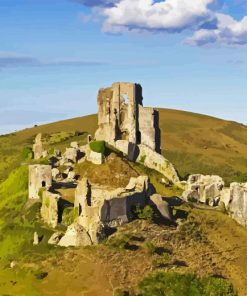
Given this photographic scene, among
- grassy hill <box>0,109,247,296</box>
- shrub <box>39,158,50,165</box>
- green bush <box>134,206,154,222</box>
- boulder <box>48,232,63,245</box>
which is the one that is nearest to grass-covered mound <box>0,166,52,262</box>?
grassy hill <box>0,109,247,296</box>

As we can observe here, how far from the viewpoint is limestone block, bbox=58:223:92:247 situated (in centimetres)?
5778

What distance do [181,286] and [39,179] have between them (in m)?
22.8

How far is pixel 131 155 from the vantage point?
85.7 metres

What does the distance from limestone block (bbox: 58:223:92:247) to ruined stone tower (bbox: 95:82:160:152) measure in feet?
93.3

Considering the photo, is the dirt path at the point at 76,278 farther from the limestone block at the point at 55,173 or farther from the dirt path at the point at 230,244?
the limestone block at the point at 55,173

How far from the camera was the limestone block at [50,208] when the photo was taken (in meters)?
65.1

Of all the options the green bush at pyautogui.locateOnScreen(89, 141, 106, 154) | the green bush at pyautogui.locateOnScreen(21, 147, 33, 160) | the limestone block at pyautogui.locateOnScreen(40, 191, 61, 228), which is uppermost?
the green bush at pyautogui.locateOnScreen(89, 141, 106, 154)

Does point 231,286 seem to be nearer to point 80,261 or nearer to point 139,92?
point 80,261

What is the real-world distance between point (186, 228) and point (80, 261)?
1307cm

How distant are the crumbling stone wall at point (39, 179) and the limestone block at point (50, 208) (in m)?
2.67

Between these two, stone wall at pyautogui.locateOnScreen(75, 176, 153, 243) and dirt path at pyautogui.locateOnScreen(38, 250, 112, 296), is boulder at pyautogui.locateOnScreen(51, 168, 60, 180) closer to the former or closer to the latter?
stone wall at pyautogui.locateOnScreen(75, 176, 153, 243)

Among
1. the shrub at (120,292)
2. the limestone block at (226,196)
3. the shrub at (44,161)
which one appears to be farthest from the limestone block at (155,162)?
the shrub at (120,292)

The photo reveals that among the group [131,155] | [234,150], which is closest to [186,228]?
[131,155]

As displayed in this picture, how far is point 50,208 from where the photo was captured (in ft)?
217
